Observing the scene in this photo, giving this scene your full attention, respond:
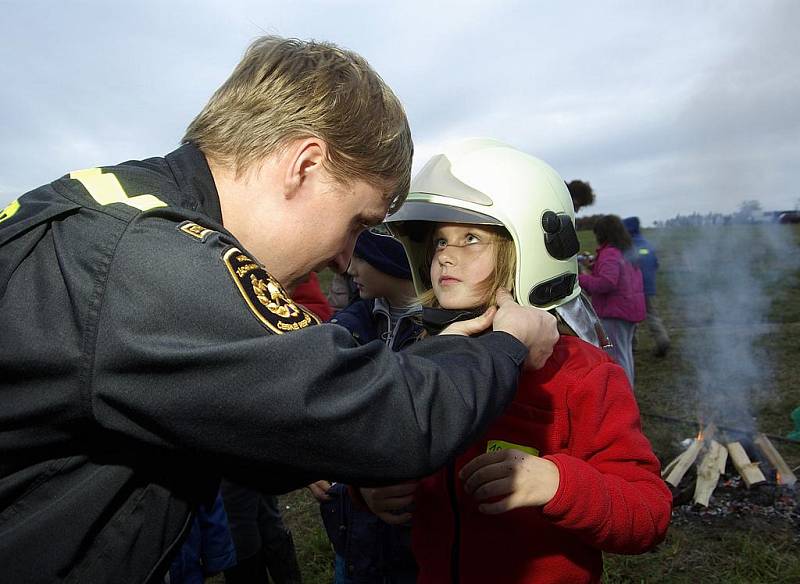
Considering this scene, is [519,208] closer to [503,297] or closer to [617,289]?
[503,297]

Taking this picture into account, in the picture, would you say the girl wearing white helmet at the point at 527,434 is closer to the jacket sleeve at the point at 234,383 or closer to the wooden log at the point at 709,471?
the jacket sleeve at the point at 234,383

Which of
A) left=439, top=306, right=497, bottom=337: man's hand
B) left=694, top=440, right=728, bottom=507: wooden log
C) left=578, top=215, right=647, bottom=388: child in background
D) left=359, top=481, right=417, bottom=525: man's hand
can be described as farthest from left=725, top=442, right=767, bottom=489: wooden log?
left=439, top=306, right=497, bottom=337: man's hand

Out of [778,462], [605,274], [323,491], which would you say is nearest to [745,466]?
[778,462]

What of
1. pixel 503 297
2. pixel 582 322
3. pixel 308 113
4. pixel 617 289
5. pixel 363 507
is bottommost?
pixel 363 507

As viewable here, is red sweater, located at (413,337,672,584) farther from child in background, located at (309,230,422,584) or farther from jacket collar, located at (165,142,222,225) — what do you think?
jacket collar, located at (165,142,222,225)

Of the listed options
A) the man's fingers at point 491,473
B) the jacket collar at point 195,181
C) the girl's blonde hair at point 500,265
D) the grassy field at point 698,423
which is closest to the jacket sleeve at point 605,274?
the grassy field at point 698,423

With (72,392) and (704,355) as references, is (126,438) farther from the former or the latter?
(704,355)

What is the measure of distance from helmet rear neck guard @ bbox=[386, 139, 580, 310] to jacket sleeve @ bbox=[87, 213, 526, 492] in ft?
3.67

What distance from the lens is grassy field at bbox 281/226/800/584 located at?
4.20m

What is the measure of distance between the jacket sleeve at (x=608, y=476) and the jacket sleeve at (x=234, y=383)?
0.63 metres

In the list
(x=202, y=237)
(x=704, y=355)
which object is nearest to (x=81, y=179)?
(x=202, y=237)

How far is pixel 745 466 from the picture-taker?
533cm

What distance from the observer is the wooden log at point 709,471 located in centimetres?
507

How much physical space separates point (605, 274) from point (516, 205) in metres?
5.86
